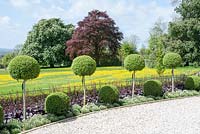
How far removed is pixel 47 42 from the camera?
4481 centimetres

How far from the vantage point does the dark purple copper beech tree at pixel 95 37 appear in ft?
133

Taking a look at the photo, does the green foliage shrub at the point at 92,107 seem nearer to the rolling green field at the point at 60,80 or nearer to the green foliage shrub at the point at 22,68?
the green foliage shrub at the point at 22,68

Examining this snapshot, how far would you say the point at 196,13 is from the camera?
31.1 m

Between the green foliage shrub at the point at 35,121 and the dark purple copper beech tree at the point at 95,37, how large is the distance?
93.6ft

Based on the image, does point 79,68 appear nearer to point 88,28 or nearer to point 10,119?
point 10,119

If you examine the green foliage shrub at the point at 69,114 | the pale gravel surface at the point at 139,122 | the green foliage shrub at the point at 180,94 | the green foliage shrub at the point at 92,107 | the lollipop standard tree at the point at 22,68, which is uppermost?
the lollipop standard tree at the point at 22,68

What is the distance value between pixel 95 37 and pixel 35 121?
30852 millimetres

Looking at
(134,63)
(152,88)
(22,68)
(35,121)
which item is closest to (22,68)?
(22,68)

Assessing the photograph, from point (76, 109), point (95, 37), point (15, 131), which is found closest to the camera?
point (15, 131)

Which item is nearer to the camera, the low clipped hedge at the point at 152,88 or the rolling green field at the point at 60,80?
the low clipped hedge at the point at 152,88

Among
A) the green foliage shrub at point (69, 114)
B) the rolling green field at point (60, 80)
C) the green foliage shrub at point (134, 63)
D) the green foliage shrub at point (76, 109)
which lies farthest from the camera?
the rolling green field at point (60, 80)

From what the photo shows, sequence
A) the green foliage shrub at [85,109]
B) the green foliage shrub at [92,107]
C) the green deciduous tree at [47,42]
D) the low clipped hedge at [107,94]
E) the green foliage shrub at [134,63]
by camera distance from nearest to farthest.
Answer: the green foliage shrub at [85,109] → the green foliage shrub at [92,107] → the low clipped hedge at [107,94] → the green foliage shrub at [134,63] → the green deciduous tree at [47,42]

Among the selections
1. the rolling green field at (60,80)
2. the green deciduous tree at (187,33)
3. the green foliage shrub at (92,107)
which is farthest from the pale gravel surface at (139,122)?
the green deciduous tree at (187,33)

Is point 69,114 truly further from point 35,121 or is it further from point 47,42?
point 47,42
